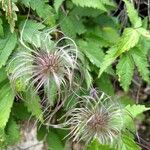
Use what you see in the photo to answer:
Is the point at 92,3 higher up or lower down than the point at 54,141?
higher up

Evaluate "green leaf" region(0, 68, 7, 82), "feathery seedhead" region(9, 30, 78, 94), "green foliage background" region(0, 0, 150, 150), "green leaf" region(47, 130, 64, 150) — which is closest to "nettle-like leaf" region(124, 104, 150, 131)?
"green foliage background" region(0, 0, 150, 150)

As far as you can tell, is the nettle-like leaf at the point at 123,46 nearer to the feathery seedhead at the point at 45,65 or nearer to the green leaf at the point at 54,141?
the feathery seedhead at the point at 45,65

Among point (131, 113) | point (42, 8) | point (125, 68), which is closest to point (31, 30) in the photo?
point (42, 8)

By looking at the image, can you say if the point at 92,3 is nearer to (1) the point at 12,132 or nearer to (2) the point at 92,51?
(2) the point at 92,51

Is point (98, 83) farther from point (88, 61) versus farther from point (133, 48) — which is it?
point (133, 48)

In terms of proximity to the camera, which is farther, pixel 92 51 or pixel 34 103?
pixel 92 51

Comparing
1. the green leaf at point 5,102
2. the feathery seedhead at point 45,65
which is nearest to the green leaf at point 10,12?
the feathery seedhead at point 45,65
